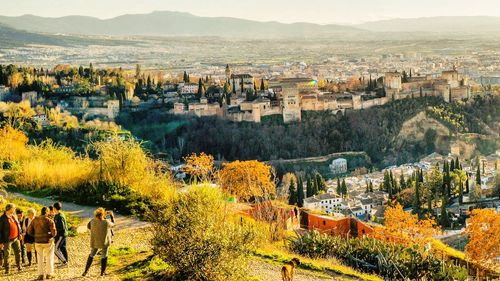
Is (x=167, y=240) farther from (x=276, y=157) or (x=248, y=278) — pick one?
(x=276, y=157)

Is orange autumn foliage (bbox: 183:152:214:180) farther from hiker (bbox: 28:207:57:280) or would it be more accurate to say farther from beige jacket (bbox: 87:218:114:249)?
hiker (bbox: 28:207:57:280)

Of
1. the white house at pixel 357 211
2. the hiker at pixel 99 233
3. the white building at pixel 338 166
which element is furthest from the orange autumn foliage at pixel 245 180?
the white building at pixel 338 166

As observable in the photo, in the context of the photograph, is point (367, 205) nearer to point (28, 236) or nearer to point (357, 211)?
point (357, 211)

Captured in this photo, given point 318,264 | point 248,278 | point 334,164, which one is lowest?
point 334,164

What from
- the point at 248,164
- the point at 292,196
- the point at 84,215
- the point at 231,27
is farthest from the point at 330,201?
the point at 231,27

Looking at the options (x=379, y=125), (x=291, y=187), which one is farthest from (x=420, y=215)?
(x=379, y=125)

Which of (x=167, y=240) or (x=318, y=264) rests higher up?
(x=167, y=240)
